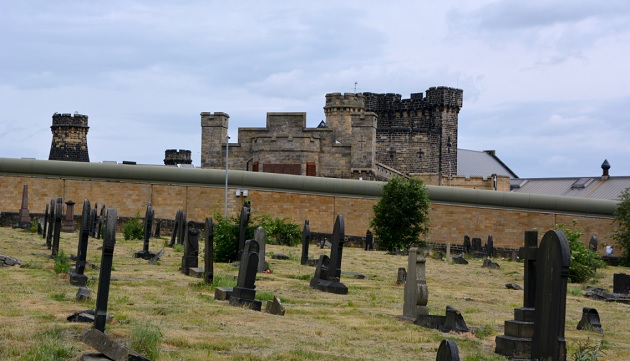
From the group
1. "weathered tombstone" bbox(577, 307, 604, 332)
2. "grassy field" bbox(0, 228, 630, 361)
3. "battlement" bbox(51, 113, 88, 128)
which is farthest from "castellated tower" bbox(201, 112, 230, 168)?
"weathered tombstone" bbox(577, 307, 604, 332)

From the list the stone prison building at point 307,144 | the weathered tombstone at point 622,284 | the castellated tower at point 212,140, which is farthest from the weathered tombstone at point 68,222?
the castellated tower at point 212,140

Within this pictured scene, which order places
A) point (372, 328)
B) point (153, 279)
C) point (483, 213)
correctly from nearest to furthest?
point (372, 328) → point (153, 279) → point (483, 213)

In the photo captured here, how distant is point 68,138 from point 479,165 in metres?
37.8

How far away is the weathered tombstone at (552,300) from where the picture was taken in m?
10.4

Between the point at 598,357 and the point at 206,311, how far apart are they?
16.6ft

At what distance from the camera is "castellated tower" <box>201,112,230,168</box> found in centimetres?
6975

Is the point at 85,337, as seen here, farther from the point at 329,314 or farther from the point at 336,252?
the point at 336,252

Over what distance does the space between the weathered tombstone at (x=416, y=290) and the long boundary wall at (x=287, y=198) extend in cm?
3059

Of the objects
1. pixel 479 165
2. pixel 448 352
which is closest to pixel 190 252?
pixel 448 352

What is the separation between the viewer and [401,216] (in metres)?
39.3

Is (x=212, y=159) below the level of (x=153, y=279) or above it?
above

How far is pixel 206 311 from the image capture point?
1295 centimetres

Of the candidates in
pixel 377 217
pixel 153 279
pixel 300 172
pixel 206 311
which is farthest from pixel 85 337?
pixel 300 172

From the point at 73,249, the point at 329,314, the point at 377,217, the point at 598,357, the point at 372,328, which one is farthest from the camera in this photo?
the point at 377,217
